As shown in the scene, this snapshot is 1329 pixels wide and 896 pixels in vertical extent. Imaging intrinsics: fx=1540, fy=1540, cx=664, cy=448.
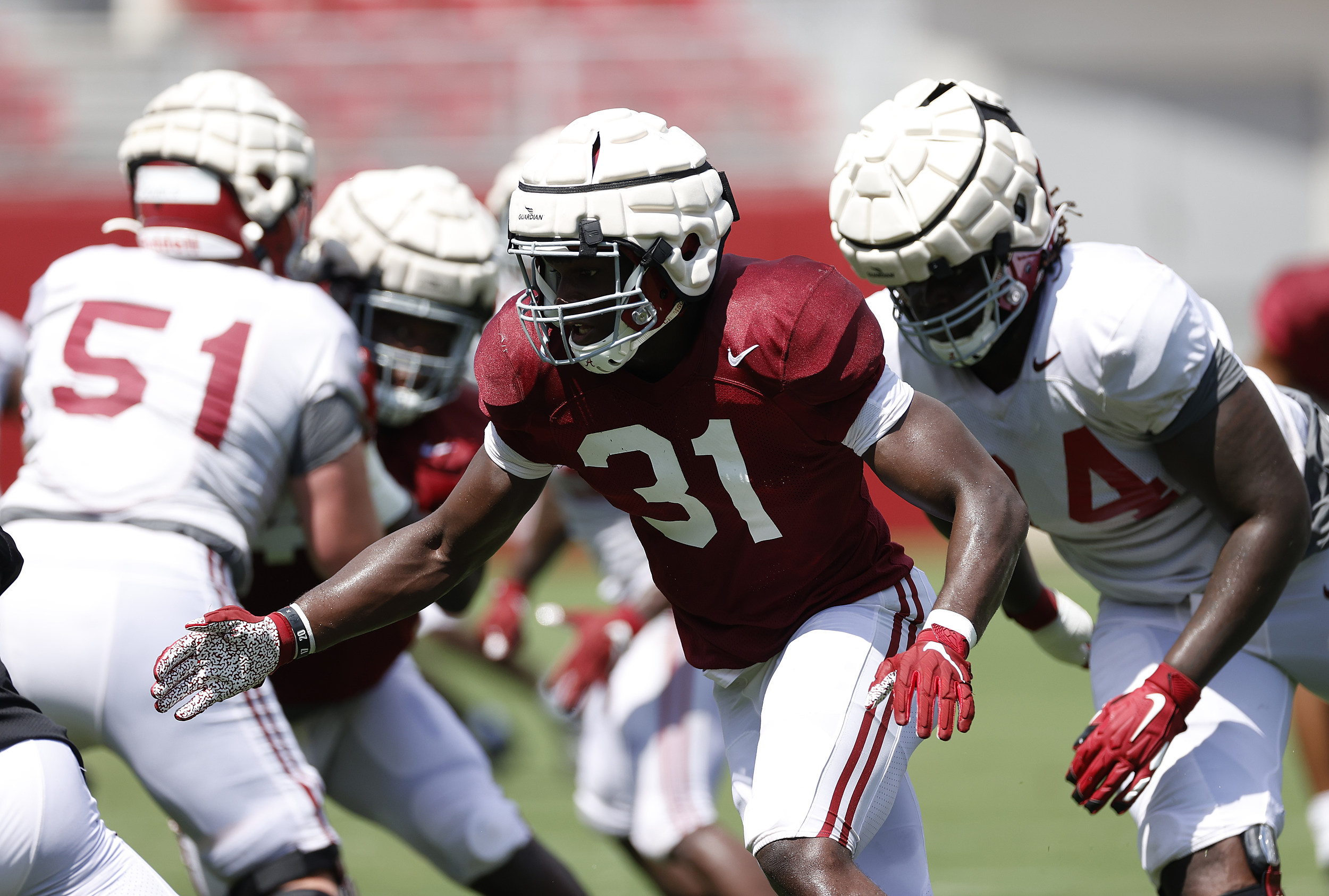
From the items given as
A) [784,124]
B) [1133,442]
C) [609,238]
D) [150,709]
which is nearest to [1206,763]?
[1133,442]

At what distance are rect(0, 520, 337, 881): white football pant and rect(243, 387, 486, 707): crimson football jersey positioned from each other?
0.55 m

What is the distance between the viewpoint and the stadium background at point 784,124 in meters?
→ 5.48

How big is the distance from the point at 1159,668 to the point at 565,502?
293 centimetres

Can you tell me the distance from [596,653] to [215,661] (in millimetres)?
1860

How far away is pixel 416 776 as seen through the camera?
11.9ft

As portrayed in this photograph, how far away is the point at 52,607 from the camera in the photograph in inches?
116

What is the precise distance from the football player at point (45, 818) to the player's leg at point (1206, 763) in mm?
1867

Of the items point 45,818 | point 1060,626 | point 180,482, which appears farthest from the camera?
point 1060,626

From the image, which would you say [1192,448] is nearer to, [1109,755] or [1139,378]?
[1139,378]

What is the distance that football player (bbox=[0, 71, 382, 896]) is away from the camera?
2.92 metres

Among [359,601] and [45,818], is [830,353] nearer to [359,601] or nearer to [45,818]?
[359,601]

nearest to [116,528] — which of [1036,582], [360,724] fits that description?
[360,724]

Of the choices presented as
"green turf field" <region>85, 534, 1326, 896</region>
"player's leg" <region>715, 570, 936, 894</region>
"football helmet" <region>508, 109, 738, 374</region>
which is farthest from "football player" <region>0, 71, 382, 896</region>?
"green turf field" <region>85, 534, 1326, 896</region>

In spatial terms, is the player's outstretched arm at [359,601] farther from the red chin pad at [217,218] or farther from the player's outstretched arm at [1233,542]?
the player's outstretched arm at [1233,542]
